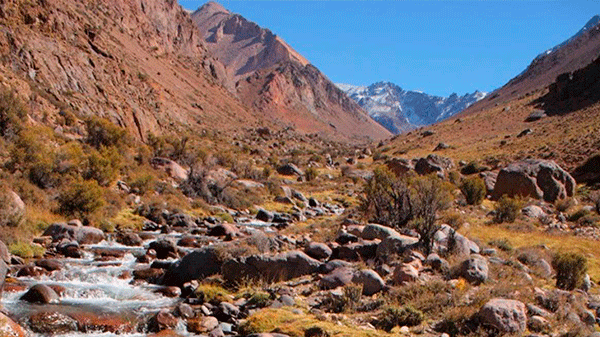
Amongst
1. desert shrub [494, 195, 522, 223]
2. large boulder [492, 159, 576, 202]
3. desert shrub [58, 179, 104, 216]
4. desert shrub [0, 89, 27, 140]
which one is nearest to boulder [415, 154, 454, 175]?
large boulder [492, 159, 576, 202]

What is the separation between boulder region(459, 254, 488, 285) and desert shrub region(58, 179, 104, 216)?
16271 millimetres

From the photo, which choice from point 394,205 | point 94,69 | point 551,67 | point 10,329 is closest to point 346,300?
point 10,329

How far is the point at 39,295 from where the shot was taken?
11.6 metres

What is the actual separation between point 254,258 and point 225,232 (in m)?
9.91

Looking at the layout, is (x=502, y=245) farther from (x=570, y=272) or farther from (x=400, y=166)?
(x=400, y=166)

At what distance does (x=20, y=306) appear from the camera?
36.1ft

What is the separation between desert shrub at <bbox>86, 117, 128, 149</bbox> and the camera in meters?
34.5

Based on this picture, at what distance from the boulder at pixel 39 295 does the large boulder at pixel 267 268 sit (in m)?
4.33

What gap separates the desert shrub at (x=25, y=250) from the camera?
1529 centimetres

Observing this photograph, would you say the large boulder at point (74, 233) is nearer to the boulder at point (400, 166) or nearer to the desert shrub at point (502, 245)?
the desert shrub at point (502, 245)

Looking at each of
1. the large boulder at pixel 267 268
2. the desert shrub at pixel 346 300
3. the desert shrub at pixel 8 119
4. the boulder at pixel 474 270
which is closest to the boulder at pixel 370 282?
the desert shrub at pixel 346 300

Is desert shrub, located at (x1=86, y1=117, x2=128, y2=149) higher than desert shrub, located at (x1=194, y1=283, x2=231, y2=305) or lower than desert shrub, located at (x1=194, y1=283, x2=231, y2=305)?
higher

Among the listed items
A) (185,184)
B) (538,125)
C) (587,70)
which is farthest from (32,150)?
(587,70)

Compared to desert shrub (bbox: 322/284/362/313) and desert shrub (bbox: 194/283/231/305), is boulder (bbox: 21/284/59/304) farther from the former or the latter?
desert shrub (bbox: 322/284/362/313)
